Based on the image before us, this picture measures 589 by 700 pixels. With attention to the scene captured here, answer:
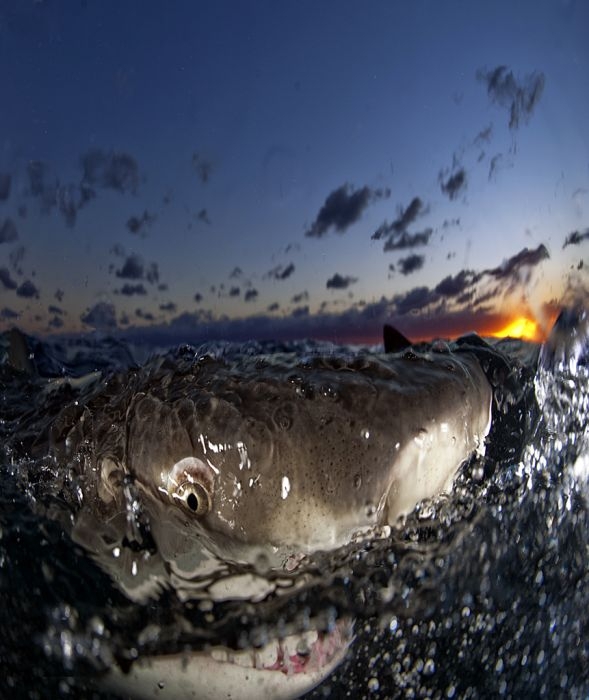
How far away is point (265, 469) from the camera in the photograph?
129 cm

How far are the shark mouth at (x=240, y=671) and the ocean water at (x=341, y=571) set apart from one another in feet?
0.11

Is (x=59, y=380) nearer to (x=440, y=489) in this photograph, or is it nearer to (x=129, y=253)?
(x=129, y=253)

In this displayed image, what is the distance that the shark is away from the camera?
1304 mm

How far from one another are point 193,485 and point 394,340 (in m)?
0.74

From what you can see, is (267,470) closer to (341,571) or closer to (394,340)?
(341,571)

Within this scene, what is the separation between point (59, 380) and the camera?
2.06 meters

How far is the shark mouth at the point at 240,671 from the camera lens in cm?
141

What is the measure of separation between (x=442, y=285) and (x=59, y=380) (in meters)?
1.44

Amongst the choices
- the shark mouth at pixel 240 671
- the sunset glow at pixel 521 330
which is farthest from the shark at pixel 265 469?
the sunset glow at pixel 521 330

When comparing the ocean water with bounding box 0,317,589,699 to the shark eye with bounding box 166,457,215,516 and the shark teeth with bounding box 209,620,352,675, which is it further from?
the shark eye with bounding box 166,457,215,516

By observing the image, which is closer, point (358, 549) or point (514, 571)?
point (358, 549)

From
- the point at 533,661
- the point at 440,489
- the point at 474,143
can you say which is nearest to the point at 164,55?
the point at 474,143

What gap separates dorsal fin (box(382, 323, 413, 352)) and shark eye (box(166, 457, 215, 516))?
66 centimetres

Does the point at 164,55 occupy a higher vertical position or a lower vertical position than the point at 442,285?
higher
